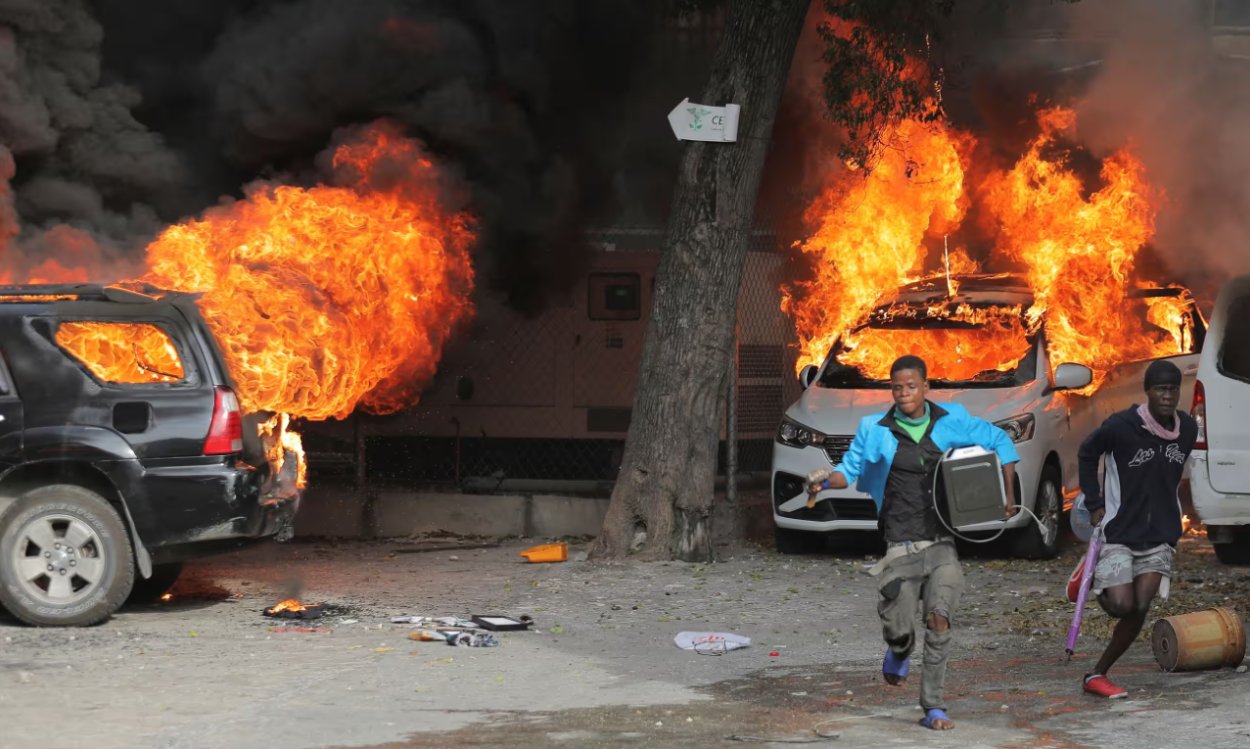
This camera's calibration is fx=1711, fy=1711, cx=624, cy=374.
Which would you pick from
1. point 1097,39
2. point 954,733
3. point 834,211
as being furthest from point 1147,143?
point 954,733

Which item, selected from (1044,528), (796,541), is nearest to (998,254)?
(1044,528)

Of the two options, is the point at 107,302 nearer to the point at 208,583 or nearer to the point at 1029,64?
the point at 208,583

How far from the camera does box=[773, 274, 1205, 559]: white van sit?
12.4 meters

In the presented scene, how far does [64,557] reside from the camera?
9.62 meters

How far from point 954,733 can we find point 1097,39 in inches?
393

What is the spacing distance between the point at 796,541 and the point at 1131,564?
17.0 feet

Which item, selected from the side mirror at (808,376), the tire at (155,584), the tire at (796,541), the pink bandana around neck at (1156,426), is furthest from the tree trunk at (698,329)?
the pink bandana around neck at (1156,426)

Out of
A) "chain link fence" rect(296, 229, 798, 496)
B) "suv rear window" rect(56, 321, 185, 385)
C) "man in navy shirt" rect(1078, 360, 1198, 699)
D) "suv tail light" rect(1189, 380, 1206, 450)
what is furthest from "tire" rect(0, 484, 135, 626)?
"suv tail light" rect(1189, 380, 1206, 450)

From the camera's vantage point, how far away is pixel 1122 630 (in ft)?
25.6

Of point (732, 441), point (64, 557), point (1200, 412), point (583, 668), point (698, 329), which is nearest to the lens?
point (583, 668)

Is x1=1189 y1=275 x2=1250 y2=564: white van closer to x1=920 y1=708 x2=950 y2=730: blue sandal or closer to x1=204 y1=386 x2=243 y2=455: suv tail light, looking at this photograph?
x1=920 y1=708 x2=950 y2=730: blue sandal

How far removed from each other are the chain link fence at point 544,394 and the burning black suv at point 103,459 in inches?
199

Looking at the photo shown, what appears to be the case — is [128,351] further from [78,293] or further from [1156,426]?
[1156,426]

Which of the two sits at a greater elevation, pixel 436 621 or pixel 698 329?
pixel 698 329
